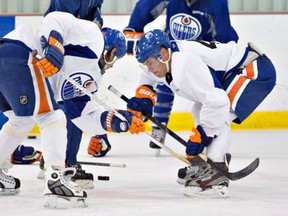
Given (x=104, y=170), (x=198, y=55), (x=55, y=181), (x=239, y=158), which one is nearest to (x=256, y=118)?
(x=239, y=158)

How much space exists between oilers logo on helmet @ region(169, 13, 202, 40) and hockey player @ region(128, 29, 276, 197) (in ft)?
4.00

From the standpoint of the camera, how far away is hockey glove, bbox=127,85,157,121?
4.01 m

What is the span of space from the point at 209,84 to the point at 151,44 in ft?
0.92

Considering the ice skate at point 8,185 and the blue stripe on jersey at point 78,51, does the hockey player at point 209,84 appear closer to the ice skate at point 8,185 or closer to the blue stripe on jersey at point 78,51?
the blue stripe on jersey at point 78,51

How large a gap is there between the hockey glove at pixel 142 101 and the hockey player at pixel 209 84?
9.5 inches

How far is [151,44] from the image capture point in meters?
3.66

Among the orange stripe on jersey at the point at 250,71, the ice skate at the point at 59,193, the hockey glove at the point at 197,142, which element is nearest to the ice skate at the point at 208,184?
the hockey glove at the point at 197,142

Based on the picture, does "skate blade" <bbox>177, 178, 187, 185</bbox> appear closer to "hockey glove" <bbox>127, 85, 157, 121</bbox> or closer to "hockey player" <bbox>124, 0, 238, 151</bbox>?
"hockey glove" <bbox>127, 85, 157, 121</bbox>

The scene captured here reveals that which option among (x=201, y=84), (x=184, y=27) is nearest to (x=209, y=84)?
(x=201, y=84)

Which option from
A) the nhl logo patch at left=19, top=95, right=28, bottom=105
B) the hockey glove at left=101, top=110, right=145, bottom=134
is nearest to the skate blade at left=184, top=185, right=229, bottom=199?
the hockey glove at left=101, top=110, right=145, bottom=134

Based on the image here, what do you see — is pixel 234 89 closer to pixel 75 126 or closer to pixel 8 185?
pixel 75 126

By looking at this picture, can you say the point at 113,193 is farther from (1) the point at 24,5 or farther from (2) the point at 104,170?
(1) the point at 24,5

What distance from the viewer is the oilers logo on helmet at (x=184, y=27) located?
514 centimetres

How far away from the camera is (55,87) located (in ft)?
11.6
